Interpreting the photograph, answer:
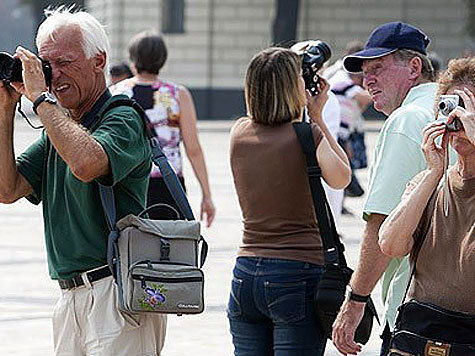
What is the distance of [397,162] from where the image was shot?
4465 mm

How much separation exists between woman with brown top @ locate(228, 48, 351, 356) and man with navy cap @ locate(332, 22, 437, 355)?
0.39 m

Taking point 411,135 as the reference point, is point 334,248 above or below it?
below

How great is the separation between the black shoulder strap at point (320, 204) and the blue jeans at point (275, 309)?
11 centimetres

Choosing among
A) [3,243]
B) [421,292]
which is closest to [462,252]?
[421,292]

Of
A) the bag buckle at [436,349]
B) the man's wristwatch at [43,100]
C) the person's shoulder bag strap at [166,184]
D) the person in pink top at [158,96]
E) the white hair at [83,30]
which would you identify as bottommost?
the person in pink top at [158,96]

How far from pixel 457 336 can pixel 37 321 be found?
5228mm

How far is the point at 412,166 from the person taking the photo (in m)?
4.46

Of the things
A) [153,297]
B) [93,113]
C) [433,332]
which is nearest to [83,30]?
[93,113]

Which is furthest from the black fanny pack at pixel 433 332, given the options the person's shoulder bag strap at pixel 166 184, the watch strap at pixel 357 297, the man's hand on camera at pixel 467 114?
the person's shoulder bag strap at pixel 166 184

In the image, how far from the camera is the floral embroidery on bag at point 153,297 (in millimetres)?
4398

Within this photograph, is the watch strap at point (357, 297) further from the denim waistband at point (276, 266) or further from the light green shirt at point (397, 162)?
the denim waistband at point (276, 266)

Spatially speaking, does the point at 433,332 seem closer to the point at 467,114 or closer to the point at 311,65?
the point at 467,114

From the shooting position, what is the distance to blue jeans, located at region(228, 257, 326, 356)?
502 centimetres

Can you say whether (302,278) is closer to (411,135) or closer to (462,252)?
(411,135)
